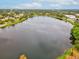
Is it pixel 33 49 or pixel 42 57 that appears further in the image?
pixel 33 49

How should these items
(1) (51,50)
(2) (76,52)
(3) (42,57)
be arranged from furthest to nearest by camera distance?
(1) (51,50), (3) (42,57), (2) (76,52)

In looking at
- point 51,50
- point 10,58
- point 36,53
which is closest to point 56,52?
point 51,50

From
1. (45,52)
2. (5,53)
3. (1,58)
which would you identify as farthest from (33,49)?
(1,58)

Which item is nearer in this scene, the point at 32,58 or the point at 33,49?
the point at 32,58

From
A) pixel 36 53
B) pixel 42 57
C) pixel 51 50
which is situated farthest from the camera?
→ pixel 51 50

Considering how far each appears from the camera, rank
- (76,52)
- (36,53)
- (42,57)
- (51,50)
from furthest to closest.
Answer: (51,50), (36,53), (42,57), (76,52)

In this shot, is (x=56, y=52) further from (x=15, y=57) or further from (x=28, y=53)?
(x=15, y=57)

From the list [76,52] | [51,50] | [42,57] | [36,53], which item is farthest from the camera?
[51,50]

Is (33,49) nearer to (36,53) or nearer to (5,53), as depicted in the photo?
(36,53)
